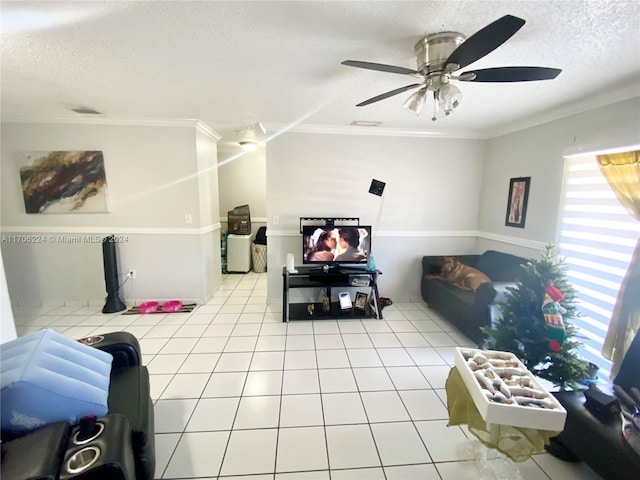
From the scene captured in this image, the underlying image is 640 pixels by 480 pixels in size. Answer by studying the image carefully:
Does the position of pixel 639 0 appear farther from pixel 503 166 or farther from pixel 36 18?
pixel 36 18

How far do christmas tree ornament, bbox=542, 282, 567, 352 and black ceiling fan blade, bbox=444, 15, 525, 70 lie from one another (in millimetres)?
1414

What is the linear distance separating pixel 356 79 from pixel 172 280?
3.23 m

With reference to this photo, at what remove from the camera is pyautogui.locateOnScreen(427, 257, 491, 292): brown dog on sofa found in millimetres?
3104

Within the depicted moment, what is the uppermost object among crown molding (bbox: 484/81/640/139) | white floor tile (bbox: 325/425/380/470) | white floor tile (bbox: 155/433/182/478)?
crown molding (bbox: 484/81/640/139)

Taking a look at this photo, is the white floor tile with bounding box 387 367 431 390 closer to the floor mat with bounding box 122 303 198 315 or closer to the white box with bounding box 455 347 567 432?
the white box with bounding box 455 347 567 432

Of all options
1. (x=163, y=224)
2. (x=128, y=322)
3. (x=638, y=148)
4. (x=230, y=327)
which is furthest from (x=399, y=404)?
(x=163, y=224)

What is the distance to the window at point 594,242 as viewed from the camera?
86.7 inches

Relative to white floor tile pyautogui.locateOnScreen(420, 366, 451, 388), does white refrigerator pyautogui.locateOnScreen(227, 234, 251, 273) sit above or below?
above

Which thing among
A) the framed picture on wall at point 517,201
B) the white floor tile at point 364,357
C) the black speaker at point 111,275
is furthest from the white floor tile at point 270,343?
the framed picture on wall at point 517,201

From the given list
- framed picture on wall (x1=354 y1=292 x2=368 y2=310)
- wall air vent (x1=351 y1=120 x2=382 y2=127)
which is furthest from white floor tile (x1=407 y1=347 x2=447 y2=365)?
wall air vent (x1=351 y1=120 x2=382 y2=127)

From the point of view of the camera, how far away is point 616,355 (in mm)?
2078

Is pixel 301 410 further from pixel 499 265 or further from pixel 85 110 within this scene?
pixel 85 110

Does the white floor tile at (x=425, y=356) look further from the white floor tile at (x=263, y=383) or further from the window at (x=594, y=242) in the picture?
the white floor tile at (x=263, y=383)

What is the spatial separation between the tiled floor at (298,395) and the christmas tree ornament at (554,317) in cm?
66
